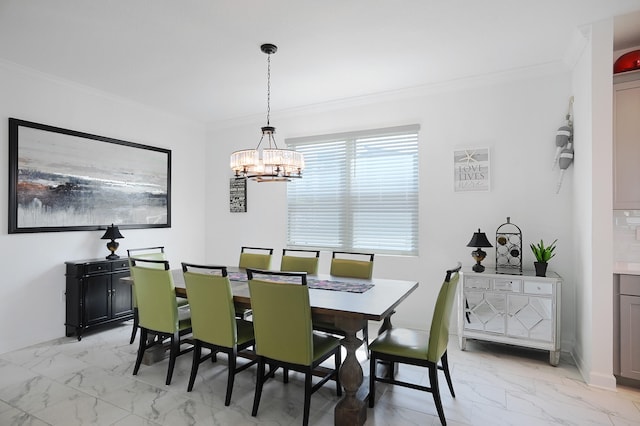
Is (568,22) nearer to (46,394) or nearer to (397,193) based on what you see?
(397,193)

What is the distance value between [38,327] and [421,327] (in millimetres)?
4172

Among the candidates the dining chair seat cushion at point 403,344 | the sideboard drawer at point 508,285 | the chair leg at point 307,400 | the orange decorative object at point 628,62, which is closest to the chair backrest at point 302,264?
the dining chair seat cushion at point 403,344

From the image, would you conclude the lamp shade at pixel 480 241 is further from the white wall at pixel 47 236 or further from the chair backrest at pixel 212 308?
the white wall at pixel 47 236

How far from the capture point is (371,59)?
3.42m

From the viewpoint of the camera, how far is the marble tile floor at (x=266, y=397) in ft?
7.75

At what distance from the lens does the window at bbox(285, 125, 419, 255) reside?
4.32 meters

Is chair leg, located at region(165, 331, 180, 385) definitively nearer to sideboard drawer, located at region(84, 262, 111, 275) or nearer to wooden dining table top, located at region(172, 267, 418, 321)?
wooden dining table top, located at region(172, 267, 418, 321)

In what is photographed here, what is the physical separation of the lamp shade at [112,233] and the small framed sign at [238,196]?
171cm

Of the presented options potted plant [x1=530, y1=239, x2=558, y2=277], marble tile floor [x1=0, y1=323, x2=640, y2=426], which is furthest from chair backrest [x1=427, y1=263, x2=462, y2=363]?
potted plant [x1=530, y1=239, x2=558, y2=277]

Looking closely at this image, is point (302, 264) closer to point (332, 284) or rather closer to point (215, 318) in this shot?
point (332, 284)

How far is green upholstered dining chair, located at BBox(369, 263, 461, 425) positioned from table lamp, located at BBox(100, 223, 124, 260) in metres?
3.29

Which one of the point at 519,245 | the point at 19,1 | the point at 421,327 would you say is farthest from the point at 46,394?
the point at 519,245

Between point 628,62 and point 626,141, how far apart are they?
2.09ft

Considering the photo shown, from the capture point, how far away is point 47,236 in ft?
12.6
